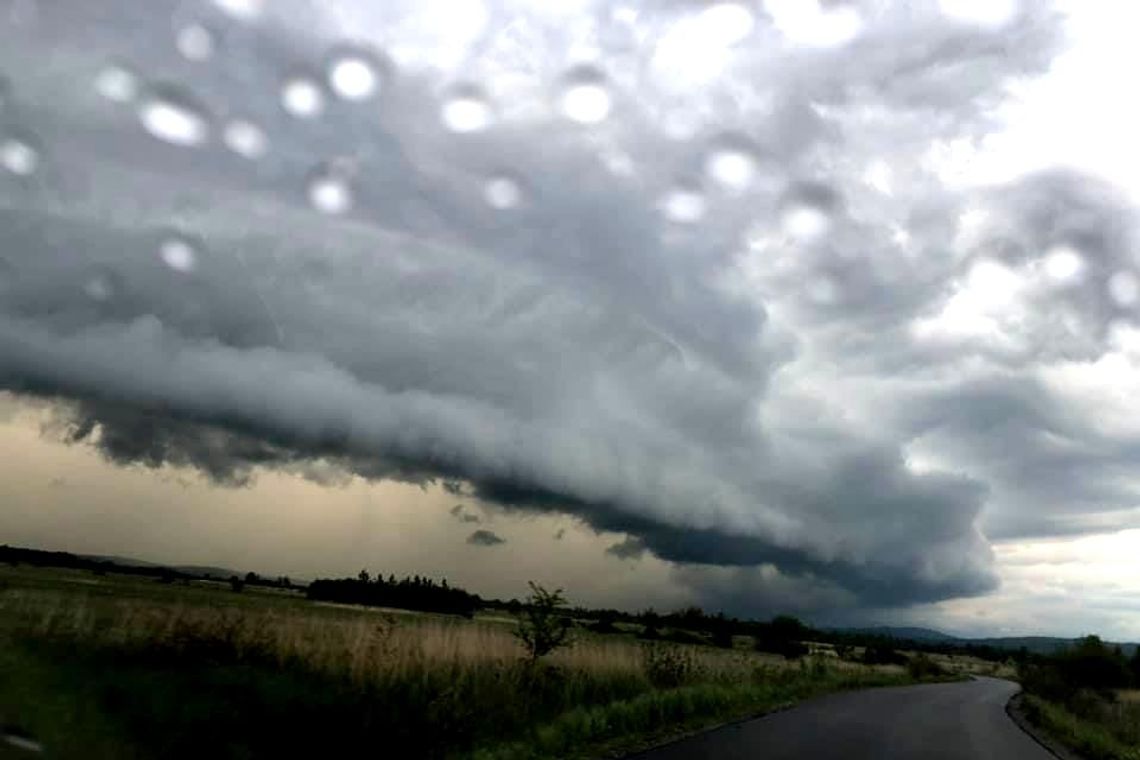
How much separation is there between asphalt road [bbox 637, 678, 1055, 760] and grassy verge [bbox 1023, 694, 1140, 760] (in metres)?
1.11

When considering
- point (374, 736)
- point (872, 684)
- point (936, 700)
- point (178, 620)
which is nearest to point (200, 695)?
point (374, 736)

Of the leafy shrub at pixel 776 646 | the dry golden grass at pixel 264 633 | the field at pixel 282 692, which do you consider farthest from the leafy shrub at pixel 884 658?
the dry golden grass at pixel 264 633

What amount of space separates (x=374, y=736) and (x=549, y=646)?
35.9 feet

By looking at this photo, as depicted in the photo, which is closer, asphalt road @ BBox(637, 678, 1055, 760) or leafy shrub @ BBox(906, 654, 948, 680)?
asphalt road @ BBox(637, 678, 1055, 760)

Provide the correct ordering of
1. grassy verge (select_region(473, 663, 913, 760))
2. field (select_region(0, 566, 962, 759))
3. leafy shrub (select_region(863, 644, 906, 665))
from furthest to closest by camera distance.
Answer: leafy shrub (select_region(863, 644, 906, 665))
grassy verge (select_region(473, 663, 913, 760))
field (select_region(0, 566, 962, 759))

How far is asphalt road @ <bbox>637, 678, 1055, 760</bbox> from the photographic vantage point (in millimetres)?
16652

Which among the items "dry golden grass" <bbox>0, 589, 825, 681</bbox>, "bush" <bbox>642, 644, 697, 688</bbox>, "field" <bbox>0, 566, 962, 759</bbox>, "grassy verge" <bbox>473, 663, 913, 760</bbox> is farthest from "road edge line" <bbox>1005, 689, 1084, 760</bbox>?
"dry golden grass" <bbox>0, 589, 825, 681</bbox>

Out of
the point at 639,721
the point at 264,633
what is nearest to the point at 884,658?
the point at 639,721

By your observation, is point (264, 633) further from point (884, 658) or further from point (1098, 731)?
point (884, 658)

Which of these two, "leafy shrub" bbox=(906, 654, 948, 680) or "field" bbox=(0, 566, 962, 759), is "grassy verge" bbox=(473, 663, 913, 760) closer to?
"field" bbox=(0, 566, 962, 759)

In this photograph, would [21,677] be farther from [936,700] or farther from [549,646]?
[936,700]

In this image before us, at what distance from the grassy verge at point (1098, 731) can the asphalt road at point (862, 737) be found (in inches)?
43.8

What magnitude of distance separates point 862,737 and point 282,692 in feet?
43.8

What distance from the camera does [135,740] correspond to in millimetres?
9500
